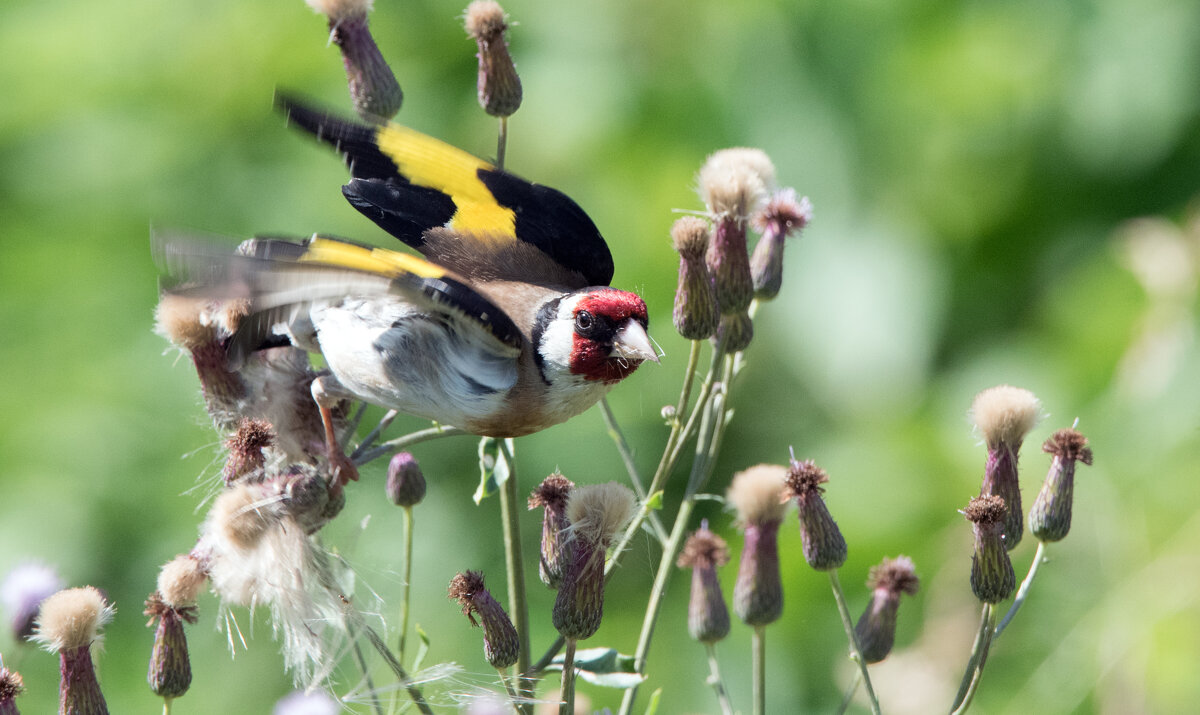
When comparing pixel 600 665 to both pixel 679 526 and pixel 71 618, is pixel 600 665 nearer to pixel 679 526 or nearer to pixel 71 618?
pixel 679 526

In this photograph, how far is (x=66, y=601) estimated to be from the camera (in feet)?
4.77

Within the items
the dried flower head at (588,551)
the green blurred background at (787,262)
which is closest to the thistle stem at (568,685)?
the dried flower head at (588,551)

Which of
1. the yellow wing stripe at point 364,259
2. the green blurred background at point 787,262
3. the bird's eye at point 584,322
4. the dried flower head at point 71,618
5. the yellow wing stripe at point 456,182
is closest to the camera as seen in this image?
the yellow wing stripe at point 364,259

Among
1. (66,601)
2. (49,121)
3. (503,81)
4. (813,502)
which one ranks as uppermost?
(49,121)

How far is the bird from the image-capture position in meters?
1.35

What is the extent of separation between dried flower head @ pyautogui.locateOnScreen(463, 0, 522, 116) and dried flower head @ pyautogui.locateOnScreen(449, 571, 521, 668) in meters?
0.74

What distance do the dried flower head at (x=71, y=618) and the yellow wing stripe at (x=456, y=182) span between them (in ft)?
2.23

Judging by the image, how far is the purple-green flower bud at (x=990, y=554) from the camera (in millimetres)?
1486

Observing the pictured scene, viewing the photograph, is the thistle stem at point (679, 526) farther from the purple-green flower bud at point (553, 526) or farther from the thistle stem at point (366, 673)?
the thistle stem at point (366, 673)

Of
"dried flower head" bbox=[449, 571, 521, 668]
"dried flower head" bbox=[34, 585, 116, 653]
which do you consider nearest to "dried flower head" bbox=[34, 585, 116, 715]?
"dried flower head" bbox=[34, 585, 116, 653]

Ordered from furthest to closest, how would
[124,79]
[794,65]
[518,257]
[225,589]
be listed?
[124,79] < [794,65] < [518,257] < [225,589]

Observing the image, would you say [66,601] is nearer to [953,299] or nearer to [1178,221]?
[953,299]

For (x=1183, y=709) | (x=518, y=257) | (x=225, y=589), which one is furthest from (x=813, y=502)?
(x=1183, y=709)

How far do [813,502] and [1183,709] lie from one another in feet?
4.59
